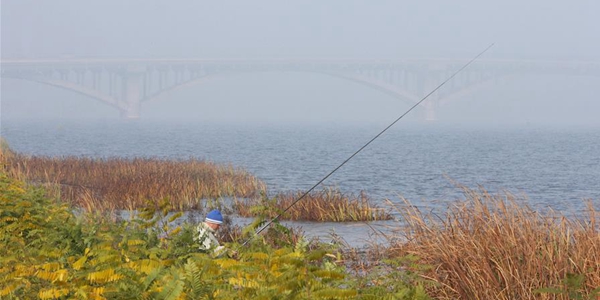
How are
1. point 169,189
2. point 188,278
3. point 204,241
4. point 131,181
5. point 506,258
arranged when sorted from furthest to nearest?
point 131,181, point 169,189, point 204,241, point 506,258, point 188,278

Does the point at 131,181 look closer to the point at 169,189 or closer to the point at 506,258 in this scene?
the point at 169,189

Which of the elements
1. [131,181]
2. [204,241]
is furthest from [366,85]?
[204,241]

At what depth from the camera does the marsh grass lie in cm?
2045

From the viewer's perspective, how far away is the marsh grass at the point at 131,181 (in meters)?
20.5

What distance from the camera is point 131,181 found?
22.2m

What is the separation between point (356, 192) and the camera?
35344mm

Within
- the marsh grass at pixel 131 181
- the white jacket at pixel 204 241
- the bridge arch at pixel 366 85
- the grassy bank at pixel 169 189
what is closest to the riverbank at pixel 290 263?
the white jacket at pixel 204 241

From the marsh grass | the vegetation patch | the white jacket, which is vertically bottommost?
the marsh grass

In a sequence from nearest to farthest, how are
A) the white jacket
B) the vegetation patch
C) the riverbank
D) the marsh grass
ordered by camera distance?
the vegetation patch, the riverbank, the white jacket, the marsh grass

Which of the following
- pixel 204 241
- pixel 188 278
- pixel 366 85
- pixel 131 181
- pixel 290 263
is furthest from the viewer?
pixel 366 85

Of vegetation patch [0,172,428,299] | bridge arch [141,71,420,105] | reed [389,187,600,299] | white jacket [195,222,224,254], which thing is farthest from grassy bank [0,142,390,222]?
bridge arch [141,71,420,105]

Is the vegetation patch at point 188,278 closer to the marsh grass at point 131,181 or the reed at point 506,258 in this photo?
the reed at point 506,258

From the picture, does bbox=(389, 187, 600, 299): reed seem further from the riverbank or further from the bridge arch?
the bridge arch

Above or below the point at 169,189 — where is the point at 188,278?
above
